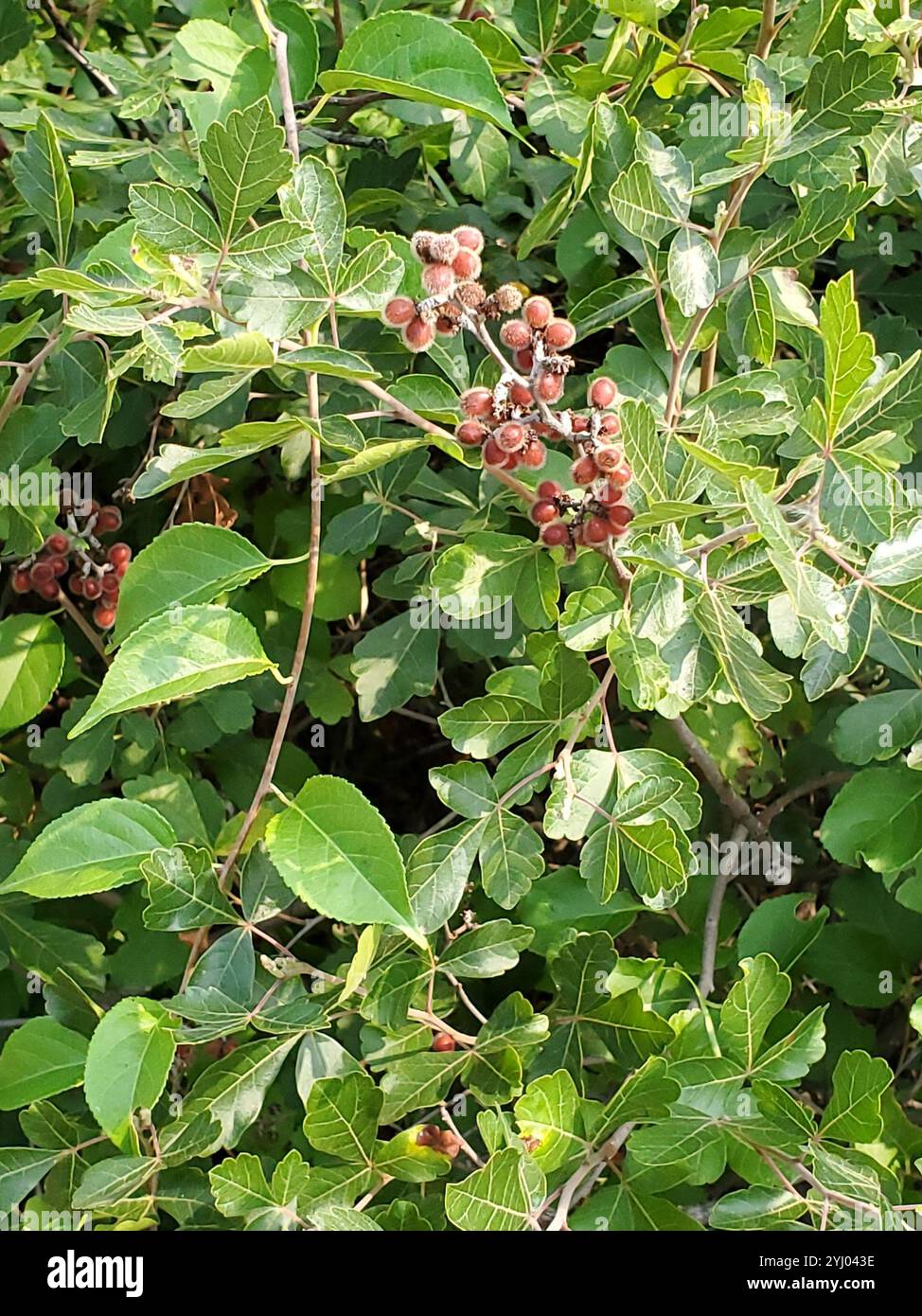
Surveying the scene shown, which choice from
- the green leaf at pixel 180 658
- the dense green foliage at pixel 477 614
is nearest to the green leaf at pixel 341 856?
the dense green foliage at pixel 477 614

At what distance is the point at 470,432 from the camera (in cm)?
108

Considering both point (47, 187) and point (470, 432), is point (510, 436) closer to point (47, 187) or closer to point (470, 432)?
point (470, 432)

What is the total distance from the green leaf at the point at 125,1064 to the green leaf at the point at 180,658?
A: 0.29 meters

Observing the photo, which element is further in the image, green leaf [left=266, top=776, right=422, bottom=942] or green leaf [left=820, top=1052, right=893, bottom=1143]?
green leaf [left=820, top=1052, right=893, bottom=1143]

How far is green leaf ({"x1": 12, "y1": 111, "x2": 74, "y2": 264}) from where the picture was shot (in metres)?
1.19

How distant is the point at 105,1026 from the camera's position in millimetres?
1118

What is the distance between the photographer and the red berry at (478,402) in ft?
3.49

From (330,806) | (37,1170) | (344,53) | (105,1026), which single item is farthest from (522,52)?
(37,1170)

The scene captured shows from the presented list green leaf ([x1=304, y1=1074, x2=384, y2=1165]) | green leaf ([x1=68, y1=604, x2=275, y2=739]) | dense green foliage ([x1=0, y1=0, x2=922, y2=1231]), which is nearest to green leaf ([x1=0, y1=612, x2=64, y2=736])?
dense green foliage ([x1=0, y1=0, x2=922, y2=1231])

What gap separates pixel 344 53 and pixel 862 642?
0.73 meters

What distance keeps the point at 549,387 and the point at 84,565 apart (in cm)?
74

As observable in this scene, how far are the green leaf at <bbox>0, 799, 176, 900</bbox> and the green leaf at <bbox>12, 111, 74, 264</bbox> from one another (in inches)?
21.7

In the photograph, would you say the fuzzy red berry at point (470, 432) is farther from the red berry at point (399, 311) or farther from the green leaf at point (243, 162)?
the green leaf at point (243, 162)

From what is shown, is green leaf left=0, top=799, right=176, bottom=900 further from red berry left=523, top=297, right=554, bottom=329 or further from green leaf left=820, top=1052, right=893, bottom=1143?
green leaf left=820, top=1052, right=893, bottom=1143
